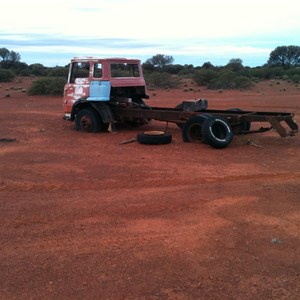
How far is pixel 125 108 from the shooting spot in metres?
13.6

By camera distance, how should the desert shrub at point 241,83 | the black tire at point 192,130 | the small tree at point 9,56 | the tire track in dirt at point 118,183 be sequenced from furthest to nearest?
the small tree at point 9,56 < the desert shrub at point 241,83 < the black tire at point 192,130 < the tire track in dirt at point 118,183

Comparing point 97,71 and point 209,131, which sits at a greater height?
point 97,71

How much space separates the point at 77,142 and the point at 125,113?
6.64ft

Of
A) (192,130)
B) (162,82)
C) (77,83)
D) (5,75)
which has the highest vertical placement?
(5,75)

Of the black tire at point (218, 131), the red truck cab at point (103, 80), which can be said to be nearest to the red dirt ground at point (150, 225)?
the black tire at point (218, 131)

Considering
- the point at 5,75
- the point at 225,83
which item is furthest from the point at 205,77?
the point at 5,75

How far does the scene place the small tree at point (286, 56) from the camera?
67.2 m

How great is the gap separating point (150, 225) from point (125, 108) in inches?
324

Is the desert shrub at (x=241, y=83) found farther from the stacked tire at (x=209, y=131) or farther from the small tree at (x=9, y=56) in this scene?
the small tree at (x=9, y=56)

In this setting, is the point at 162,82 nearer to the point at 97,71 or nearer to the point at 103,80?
the point at 97,71

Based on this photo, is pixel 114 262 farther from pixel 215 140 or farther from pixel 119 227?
pixel 215 140

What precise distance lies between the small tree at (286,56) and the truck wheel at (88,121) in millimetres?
58229

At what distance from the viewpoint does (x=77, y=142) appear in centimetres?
1218

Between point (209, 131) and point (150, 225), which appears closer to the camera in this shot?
point (150, 225)
